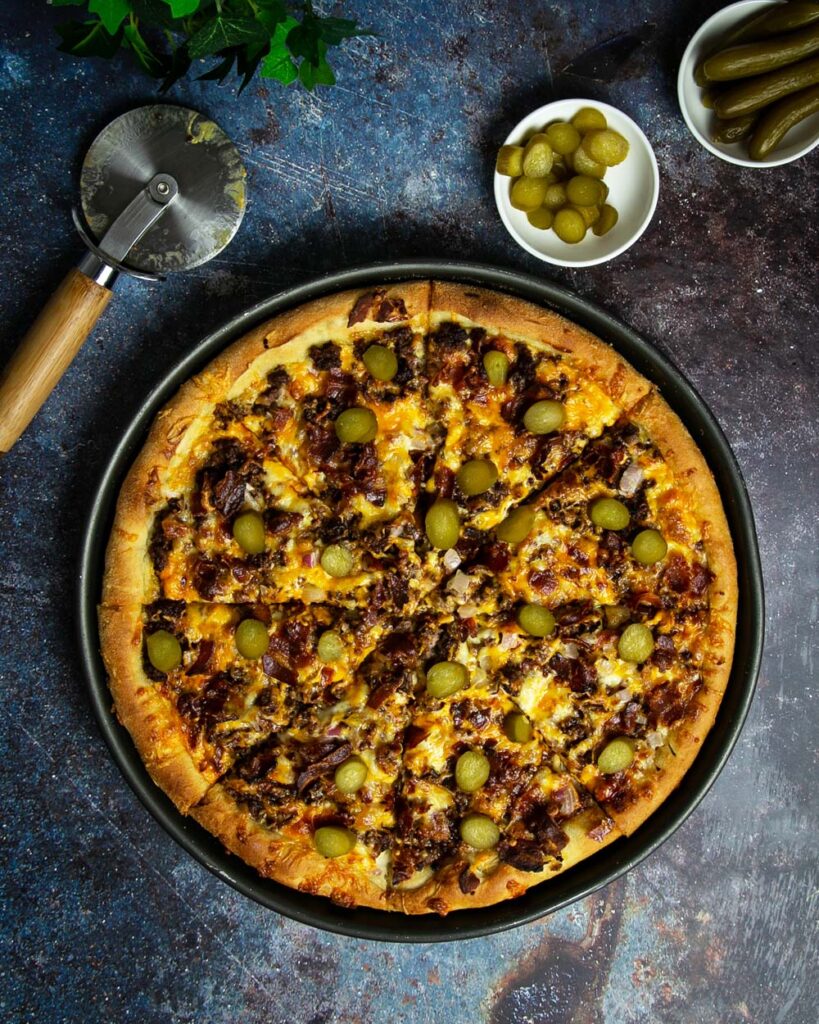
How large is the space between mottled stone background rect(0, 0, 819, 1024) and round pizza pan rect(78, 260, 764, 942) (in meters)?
0.38

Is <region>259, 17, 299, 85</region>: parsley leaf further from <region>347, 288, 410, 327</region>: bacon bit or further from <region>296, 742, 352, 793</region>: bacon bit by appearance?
<region>296, 742, 352, 793</region>: bacon bit

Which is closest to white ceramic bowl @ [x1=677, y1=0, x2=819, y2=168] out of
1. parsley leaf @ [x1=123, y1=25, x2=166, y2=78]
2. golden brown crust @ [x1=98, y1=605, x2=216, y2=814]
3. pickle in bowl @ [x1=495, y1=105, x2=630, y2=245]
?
pickle in bowl @ [x1=495, y1=105, x2=630, y2=245]

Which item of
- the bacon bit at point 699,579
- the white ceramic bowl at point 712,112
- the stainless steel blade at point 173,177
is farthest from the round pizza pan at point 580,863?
the white ceramic bowl at point 712,112

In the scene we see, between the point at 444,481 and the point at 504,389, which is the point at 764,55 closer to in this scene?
the point at 504,389

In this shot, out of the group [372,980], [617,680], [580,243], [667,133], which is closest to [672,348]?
[580,243]

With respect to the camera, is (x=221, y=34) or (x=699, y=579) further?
(x=699, y=579)

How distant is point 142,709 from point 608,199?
3.39 metres

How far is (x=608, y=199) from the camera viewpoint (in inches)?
190

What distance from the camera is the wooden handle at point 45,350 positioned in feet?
14.3

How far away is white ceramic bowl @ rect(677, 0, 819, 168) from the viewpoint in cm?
466

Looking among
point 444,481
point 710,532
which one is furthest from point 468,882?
point 710,532

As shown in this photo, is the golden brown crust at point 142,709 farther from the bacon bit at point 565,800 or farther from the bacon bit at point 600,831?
the bacon bit at point 600,831

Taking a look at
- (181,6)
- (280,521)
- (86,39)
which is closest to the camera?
(181,6)

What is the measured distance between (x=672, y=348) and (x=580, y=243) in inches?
30.0
